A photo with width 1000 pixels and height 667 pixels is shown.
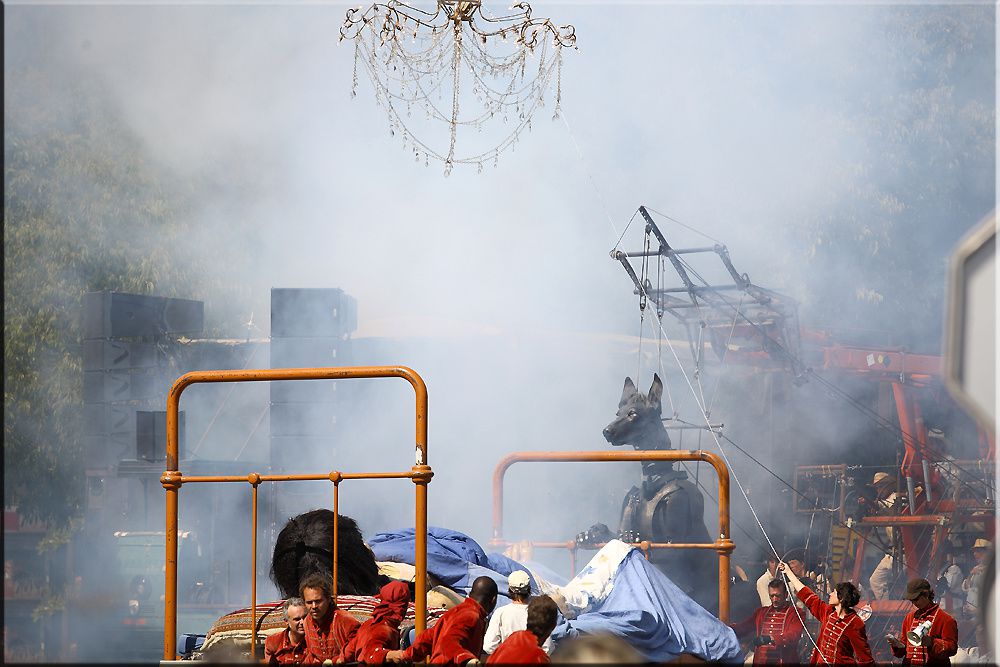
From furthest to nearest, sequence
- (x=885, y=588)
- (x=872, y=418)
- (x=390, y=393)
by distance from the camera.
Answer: (x=390, y=393) < (x=872, y=418) < (x=885, y=588)

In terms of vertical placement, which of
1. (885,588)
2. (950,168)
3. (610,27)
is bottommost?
(885,588)

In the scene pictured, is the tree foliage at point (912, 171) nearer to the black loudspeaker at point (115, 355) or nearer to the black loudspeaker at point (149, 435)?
the black loudspeaker at point (115, 355)

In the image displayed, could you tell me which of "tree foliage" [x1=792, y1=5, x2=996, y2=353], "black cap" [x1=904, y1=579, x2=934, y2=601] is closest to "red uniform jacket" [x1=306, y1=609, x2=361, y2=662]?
"black cap" [x1=904, y1=579, x2=934, y2=601]

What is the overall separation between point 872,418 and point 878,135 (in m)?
5.76

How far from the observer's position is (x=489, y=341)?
14.7 m

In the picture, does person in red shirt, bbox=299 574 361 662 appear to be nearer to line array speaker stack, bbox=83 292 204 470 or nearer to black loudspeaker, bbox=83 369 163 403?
line array speaker stack, bbox=83 292 204 470

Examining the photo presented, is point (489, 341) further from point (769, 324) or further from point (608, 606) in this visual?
point (608, 606)

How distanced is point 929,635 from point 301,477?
2656 millimetres

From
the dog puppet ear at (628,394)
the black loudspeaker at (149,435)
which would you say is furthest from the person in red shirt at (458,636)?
the black loudspeaker at (149,435)

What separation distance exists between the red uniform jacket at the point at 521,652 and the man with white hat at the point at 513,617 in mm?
541

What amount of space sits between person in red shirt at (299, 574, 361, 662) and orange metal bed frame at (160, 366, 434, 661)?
0.18 m

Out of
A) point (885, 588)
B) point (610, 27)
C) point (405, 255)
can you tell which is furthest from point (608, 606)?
point (610, 27)

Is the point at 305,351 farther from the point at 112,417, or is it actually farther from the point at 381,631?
the point at 381,631

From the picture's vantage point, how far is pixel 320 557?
4883 mm
